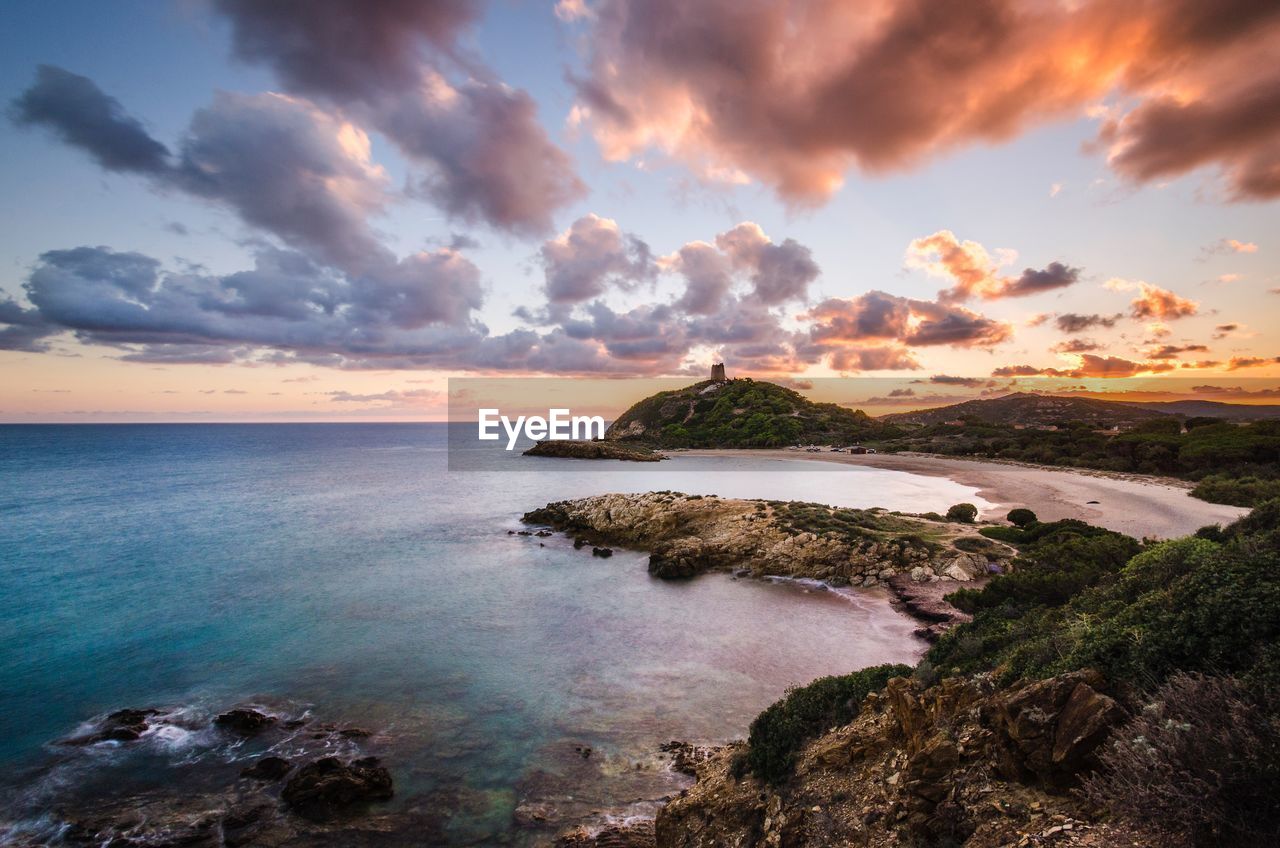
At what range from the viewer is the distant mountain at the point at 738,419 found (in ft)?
420

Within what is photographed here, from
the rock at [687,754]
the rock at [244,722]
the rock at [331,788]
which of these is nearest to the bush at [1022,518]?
the rock at [687,754]

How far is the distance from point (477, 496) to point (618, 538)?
29284 millimetres

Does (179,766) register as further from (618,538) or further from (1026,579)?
(618,538)

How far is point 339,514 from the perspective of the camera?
4978cm

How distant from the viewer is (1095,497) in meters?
41.0

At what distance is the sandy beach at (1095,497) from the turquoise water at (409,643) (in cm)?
831

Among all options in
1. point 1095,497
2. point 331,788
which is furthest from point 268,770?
point 1095,497

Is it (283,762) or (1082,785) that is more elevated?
(1082,785)

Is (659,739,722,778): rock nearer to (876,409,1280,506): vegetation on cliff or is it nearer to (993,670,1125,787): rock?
(993,670,1125,787): rock

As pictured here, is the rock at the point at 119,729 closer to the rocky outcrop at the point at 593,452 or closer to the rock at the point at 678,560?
the rock at the point at 678,560

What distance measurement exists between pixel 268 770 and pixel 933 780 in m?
14.2

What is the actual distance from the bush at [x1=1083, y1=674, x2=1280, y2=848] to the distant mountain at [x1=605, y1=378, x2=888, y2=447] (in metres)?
119

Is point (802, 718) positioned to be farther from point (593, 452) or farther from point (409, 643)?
point (593, 452)

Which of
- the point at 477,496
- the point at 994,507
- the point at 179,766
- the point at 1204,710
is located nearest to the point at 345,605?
the point at 179,766
